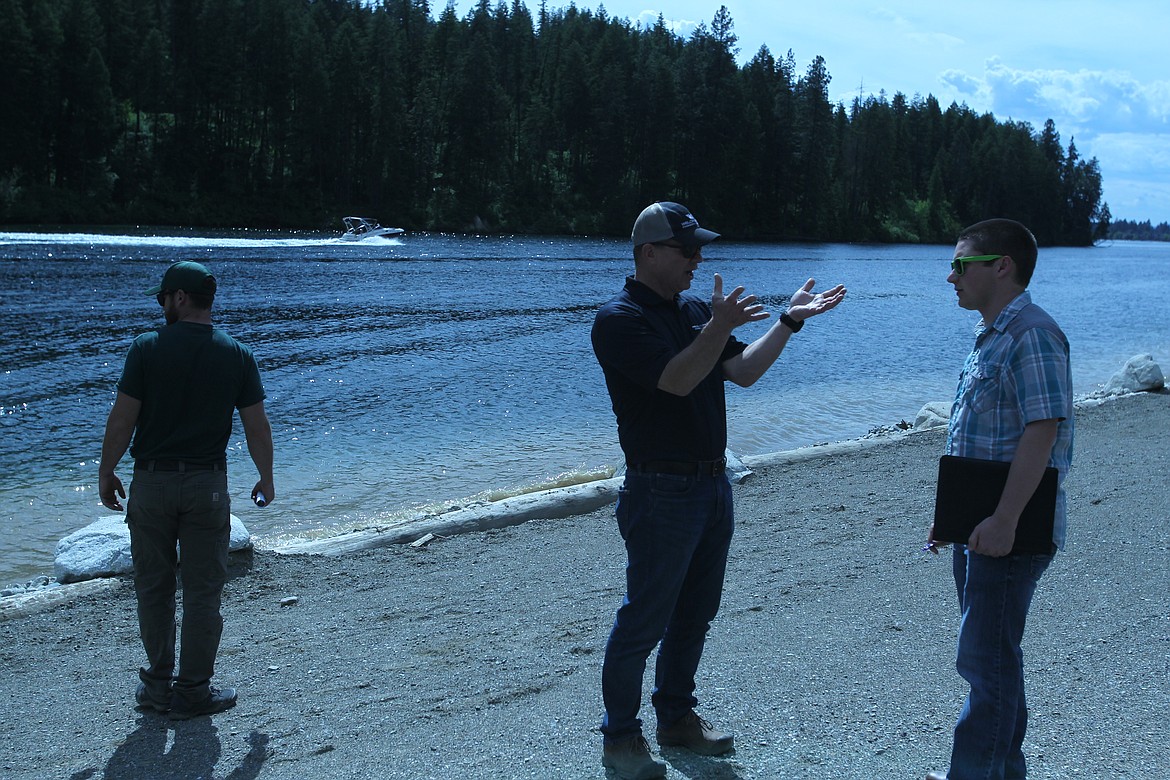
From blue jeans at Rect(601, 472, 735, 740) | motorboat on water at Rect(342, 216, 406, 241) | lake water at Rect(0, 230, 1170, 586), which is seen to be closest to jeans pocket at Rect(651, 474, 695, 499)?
blue jeans at Rect(601, 472, 735, 740)

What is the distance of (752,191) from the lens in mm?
101312

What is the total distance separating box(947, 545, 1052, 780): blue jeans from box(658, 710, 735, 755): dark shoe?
0.89 metres

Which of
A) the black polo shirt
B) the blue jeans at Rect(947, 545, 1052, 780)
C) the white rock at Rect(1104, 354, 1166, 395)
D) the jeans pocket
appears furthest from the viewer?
the white rock at Rect(1104, 354, 1166, 395)

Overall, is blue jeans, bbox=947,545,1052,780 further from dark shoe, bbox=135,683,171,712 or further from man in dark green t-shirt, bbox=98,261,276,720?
dark shoe, bbox=135,683,171,712

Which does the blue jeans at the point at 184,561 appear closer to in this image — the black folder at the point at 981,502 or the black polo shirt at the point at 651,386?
the black polo shirt at the point at 651,386

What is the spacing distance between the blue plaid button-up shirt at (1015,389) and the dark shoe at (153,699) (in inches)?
144

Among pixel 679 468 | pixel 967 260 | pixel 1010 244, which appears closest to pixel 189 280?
pixel 679 468

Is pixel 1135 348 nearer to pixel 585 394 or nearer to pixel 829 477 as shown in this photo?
pixel 585 394

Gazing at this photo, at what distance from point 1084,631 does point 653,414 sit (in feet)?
10.0

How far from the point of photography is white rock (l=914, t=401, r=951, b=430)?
44.6ft

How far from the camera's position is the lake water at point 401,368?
37.9ft

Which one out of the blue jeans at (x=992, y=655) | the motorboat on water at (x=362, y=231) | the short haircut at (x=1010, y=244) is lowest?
the blue jeans at (x=992, y=655)

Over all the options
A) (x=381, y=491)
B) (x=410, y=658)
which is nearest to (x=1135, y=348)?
(x=381, y=491)

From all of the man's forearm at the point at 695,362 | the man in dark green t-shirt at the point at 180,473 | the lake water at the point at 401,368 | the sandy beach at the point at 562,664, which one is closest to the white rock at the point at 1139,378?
the lake water at the point at 401,368
